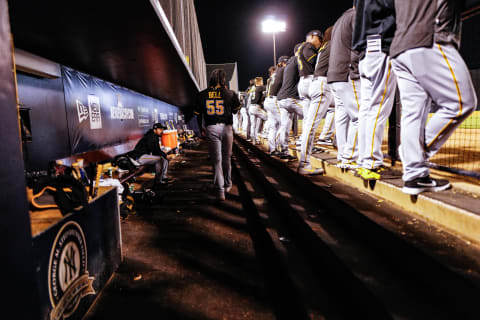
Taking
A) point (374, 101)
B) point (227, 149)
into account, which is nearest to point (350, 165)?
point (374, 101)

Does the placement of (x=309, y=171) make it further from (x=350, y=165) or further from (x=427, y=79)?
(x=427, y=79)

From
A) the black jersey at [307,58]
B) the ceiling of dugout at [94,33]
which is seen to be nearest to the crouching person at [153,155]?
the ceiling of dugout at [94,33]

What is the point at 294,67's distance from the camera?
5113mm

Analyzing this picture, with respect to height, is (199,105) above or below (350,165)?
above

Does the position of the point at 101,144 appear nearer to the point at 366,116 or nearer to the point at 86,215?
the point at 86,215

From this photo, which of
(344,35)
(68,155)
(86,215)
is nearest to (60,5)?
(86,215)

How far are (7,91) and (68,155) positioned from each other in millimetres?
3535

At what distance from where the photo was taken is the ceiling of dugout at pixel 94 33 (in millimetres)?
2125

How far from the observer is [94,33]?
2836 millimetres

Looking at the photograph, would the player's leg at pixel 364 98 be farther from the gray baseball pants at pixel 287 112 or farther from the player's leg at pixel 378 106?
the gray baseball pants at pixel 287 112

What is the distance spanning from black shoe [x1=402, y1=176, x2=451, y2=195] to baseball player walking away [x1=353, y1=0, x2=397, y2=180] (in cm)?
42

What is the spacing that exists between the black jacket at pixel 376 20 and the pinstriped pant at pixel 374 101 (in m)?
0.13

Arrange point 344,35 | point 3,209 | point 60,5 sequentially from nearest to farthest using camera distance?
point 3,209 → point 60,5 → point 344,35

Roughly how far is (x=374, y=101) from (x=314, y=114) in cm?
126
